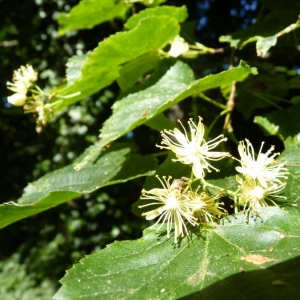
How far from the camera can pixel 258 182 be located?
2.80 ft

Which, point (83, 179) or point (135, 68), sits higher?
point (135, 68)

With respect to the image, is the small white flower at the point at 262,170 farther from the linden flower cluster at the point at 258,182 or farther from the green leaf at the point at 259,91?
the green leaf at the point at 259,91

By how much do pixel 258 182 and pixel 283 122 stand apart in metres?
0.33

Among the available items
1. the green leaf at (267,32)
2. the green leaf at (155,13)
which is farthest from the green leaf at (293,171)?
A: the green leaf at (155,13)

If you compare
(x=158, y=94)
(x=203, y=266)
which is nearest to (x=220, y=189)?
(x=203, y=266)

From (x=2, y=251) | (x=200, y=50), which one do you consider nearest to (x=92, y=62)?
(x=200, y=50)

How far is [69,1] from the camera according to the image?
2340mm

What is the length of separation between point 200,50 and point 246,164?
60 cm

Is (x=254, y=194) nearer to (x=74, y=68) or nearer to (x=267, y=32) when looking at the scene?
(x=267, y=32)

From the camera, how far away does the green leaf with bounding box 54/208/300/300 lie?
0.68 meters

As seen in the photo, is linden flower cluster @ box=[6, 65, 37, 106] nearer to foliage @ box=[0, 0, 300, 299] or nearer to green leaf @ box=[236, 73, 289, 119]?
foliage @ box=[0, 0, 300, 299]

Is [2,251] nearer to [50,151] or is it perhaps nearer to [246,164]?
[50,151]

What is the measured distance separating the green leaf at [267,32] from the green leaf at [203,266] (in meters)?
0.40

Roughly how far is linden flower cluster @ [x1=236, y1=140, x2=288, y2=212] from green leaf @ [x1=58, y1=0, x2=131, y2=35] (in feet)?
2.50
